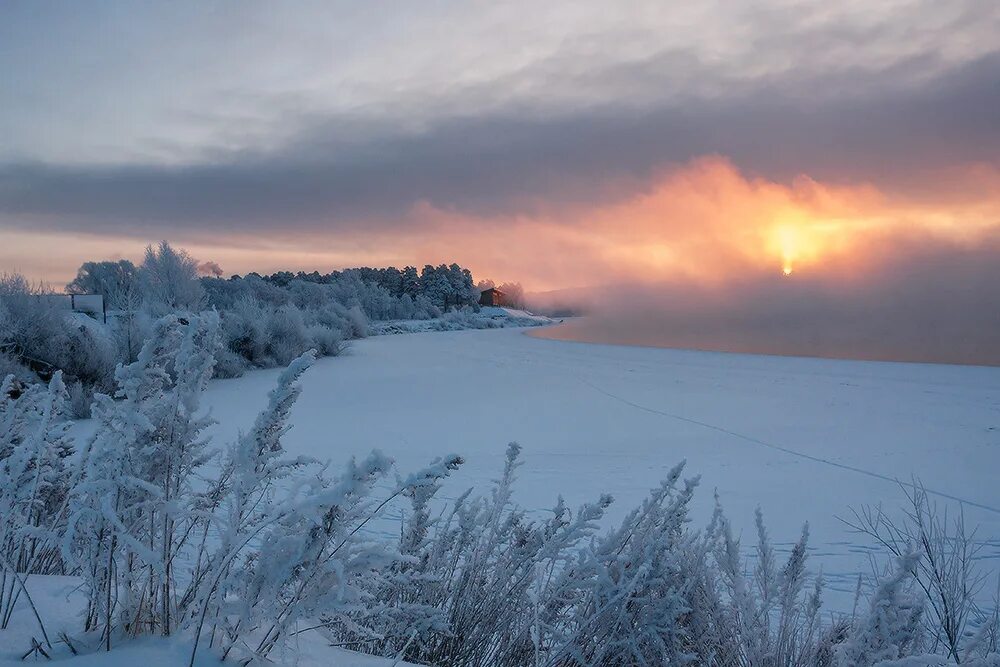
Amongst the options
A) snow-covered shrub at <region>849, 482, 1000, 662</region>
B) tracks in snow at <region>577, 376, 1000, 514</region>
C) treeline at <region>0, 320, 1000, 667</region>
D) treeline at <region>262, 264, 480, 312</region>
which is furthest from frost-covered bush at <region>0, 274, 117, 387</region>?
treeline at <region>262, 264, 480, 312</region>

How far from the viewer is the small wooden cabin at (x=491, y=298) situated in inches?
3030

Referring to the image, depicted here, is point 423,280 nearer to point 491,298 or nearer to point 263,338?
point 491,298

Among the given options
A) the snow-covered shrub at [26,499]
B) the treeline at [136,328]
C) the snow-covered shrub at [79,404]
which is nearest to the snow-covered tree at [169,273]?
the treeline at [136,328]

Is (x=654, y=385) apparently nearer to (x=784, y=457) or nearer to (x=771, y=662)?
(x=784, y=457)

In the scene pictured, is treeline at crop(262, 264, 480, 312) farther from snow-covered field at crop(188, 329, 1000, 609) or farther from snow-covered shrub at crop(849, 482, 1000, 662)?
snow-covered shrub at crop(849, 482, 1000, 662)

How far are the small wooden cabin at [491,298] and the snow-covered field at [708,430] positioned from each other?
6001 centimetres

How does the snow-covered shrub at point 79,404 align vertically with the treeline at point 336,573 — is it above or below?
below

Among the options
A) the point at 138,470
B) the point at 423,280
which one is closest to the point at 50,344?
the point at 138,470

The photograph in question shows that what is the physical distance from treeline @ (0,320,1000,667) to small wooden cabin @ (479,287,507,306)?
72618mm

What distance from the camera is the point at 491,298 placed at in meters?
77.8

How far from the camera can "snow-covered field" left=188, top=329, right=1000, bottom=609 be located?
19.0 feet

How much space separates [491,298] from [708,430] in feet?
227

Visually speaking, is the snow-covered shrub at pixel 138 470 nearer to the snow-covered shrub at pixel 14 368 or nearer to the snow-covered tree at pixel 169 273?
the snow-covered shrub at pixel 14 368

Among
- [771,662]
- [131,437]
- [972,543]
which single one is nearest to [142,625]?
[131,437]
